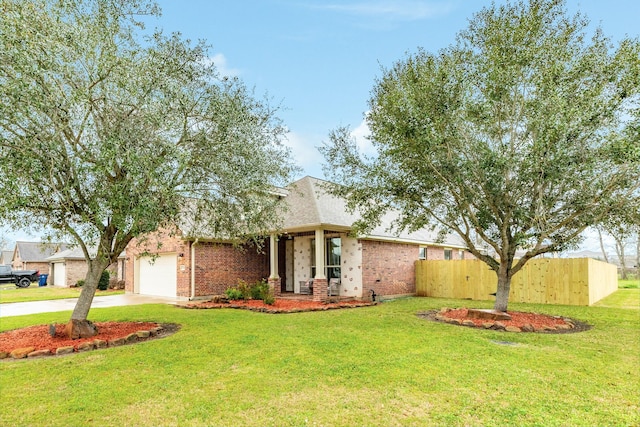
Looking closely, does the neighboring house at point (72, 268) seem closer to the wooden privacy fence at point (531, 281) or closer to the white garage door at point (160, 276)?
the white garage door at point (160, 276)

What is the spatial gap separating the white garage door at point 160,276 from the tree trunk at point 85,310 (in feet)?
28.4

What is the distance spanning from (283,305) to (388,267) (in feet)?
19.2

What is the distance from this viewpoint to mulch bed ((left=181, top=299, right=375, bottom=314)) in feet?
42.4

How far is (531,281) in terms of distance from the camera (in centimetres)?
1557

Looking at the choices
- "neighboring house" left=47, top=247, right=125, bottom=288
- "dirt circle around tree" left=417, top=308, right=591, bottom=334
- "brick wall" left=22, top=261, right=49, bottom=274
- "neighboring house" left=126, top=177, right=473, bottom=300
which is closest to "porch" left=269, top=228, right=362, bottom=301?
"neighboring house" left=126, top=177, right=473, bottom=300

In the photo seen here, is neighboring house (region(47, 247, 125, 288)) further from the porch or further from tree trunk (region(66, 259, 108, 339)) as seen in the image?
tree trunk (region(66, 259, 108, 339))

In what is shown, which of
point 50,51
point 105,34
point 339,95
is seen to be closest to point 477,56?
point 339,95

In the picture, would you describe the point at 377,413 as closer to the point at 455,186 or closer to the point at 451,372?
the point at 451,372

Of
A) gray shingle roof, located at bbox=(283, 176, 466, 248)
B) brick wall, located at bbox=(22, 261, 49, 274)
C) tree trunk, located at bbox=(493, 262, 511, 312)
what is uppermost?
gray shingle roof, located at bbox=(283, 176, 466, 248)

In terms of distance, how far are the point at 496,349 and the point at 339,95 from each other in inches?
443

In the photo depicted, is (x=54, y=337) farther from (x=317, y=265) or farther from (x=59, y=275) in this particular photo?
(x=59, y=275)

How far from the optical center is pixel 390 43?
12523 millimetres

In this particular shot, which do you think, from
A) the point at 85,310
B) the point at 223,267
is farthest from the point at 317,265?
the point at 85,310

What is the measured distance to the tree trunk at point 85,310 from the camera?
28.3 feet
